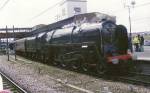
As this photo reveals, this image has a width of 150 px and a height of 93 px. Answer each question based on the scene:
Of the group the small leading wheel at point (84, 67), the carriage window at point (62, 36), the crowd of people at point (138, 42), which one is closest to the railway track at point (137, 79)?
the small leading wheel at point (84, 67)

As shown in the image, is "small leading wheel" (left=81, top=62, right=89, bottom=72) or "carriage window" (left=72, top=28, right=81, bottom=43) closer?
"small leading wheel" (left=81, top=62, right=89, bottom=72)

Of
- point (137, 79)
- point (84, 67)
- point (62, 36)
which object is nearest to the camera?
point (137, 79)

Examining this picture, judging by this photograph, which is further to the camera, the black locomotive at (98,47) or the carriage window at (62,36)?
the carriage window at (62,36)

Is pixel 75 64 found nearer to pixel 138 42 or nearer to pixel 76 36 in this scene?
pixel 76 36

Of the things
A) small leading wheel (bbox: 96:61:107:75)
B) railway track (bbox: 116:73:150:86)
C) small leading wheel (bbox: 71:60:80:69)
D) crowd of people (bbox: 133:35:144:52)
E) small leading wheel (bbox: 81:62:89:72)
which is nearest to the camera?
railway track (bbox: 116:73:150:86)

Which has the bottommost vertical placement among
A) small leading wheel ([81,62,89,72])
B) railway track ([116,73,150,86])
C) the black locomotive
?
railway track ([116,73,150,86])

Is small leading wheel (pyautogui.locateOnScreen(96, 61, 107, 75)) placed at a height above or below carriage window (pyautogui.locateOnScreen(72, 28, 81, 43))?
below

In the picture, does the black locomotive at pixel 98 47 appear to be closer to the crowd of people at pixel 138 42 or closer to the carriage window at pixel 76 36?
the carriage window at pixel 76 36

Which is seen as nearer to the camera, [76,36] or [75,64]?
[76,36]

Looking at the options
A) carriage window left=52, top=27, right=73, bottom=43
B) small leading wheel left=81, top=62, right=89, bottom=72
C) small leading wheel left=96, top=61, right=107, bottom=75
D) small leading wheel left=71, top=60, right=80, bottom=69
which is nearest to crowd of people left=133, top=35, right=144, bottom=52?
carriage window left=52, top=27, right=73, bottom=43

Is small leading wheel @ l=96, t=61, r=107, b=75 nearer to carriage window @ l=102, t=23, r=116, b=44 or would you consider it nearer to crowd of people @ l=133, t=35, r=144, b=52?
carriage window @ l=102, t=23, r=116, b=44

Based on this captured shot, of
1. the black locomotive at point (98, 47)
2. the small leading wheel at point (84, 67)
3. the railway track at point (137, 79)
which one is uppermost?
the black locomotive at point (98, 47)

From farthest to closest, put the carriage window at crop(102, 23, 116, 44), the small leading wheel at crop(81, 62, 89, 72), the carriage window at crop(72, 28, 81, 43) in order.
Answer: the carriage window at crop(72, 28, 81, 43) < the small leading wheel at crop(81, 62, 89, 72) < the carriage window at crop(102, 23, 116, 44)

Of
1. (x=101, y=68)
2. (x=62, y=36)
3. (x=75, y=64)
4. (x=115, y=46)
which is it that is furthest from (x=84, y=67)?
(x=62, y=36)
